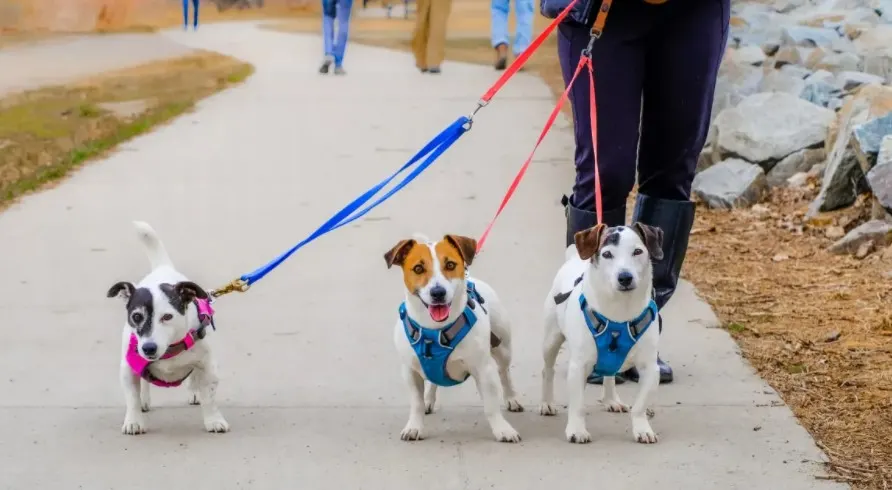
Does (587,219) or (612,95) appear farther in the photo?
(587,219)

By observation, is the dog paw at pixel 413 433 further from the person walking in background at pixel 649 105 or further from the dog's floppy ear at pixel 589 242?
the person walking in background at pixel 649 105

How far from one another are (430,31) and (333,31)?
4.06 ft

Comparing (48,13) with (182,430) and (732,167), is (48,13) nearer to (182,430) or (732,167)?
(732,167)

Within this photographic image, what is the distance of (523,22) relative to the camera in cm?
1700

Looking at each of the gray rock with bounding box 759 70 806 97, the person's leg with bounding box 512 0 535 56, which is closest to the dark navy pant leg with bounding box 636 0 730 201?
Answer: the gray rock with bounding box 759 70 806 97

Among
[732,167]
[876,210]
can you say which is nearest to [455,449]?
[876,210]

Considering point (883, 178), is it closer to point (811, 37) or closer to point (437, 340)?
point (437, 340)

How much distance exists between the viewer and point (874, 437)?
4809 mm

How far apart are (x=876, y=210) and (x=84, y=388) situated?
4647 mm

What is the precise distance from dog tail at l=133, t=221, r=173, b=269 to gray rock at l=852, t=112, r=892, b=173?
4.42 m

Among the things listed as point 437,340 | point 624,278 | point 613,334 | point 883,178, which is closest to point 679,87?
point 624,278

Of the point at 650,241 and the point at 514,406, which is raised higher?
the point at 650,241

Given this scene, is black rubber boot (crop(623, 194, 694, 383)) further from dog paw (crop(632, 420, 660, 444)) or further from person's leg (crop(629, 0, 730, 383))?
dog paw (crop(632, 420, 660, 444))

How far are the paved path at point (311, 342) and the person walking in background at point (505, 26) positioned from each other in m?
4.47
